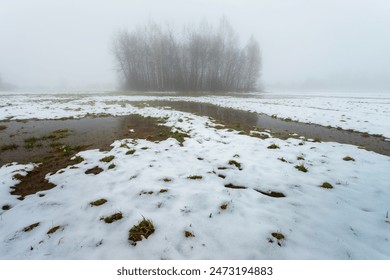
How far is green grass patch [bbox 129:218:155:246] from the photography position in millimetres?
2609

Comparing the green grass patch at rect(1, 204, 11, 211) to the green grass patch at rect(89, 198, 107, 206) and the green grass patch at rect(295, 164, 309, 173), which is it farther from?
the green grass patch at rect(295, 164, 309, 173)

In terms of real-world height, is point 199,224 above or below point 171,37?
below

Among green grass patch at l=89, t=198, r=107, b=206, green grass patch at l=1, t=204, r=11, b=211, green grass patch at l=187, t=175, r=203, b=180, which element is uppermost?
green grass patch at l=187, t=175, r=203, b=180

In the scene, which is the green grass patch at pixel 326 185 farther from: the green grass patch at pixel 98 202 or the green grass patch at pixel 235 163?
the green grass patch at pixel 98 202

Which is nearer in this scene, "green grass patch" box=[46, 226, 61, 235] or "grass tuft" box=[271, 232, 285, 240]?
"grass tuft" box=[271, 232, 285, 240]

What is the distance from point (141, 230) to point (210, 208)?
3.75ft

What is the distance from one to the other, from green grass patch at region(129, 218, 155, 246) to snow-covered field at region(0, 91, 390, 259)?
0.28ft

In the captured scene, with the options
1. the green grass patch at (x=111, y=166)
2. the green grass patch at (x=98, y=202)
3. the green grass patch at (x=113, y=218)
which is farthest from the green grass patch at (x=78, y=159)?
the green grass patch at (x=113, y=218)

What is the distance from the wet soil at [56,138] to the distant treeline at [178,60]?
117 ft

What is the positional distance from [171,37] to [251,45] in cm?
2072

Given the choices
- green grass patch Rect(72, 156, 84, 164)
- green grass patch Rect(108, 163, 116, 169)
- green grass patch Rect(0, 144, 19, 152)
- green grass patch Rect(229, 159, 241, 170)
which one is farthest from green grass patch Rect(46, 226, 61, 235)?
green grass patch Rect(0, 144, 19, 152)

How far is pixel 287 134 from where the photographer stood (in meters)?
A: 8.32

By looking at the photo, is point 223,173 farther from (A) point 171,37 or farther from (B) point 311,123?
(A) point 171,37

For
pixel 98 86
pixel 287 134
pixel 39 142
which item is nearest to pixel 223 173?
pixel 287 134
